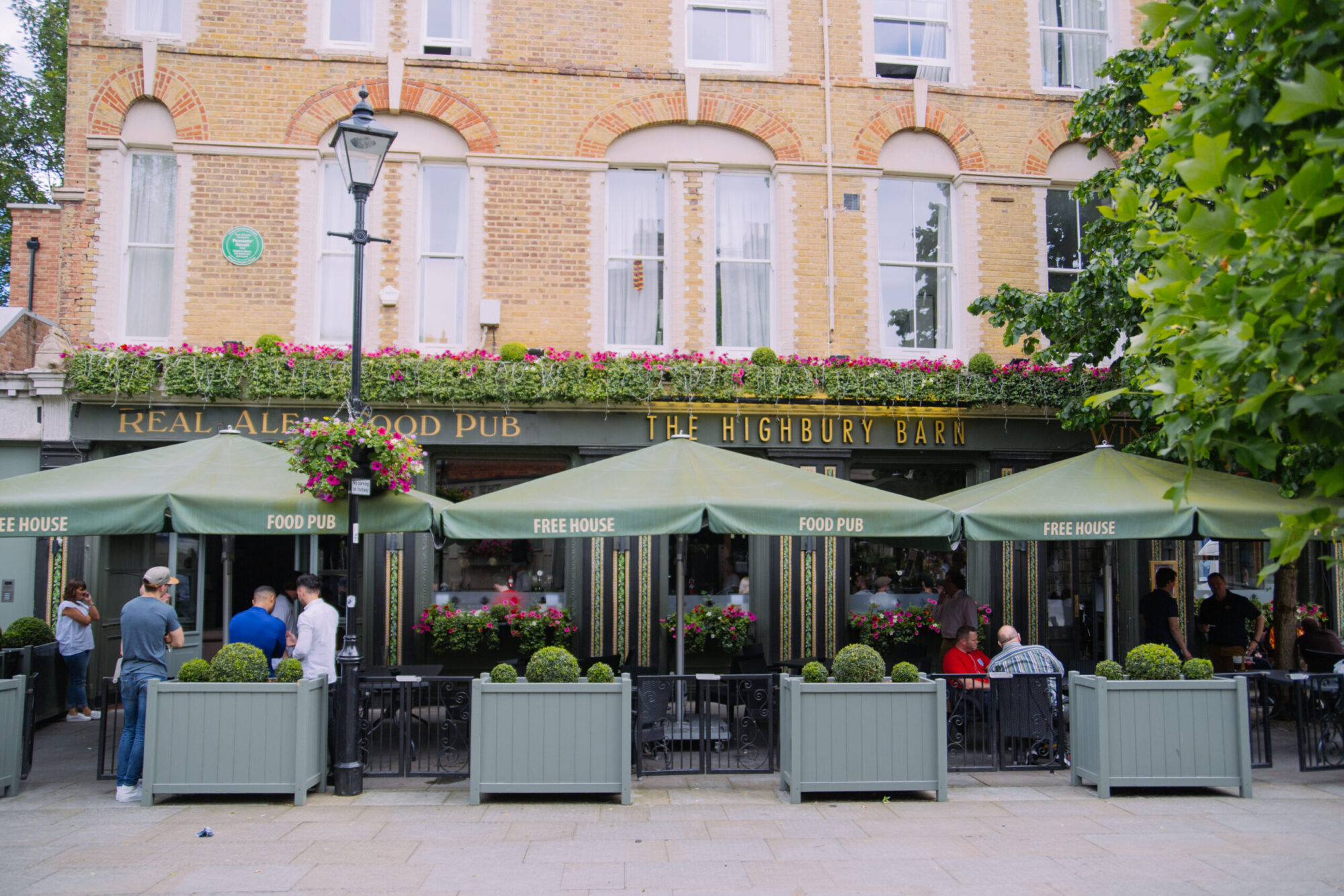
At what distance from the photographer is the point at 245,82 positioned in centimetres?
1240

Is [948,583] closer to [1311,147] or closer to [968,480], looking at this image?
[968,480]

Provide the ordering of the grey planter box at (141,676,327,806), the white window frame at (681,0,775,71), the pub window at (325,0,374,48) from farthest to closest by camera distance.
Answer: the white window frame at (681,0,775,71), the pub window at (325,0,374,48), the grey planter box at (141,676,327,806)

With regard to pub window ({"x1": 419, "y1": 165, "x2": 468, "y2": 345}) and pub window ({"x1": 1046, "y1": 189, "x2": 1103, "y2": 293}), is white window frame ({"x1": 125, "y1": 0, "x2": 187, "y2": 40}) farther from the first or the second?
pub window ({"x1": 1046, "y1": 189, "x2": 1103, "y2": 293})

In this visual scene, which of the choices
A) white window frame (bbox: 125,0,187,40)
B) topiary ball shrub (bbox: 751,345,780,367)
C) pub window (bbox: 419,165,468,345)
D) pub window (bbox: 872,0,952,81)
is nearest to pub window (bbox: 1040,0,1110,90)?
pub window (bbox: 872,0,952,81)

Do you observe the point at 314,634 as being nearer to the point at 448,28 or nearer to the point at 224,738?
the point at 224,738

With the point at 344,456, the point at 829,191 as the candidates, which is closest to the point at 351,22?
the point at 829,191

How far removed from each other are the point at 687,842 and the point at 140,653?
4.72m

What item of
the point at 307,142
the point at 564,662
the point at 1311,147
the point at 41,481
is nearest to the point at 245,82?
the point at 307,142

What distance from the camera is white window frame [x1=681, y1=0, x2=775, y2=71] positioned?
13227 millimetres

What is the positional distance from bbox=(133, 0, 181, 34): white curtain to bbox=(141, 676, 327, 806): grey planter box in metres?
9.23

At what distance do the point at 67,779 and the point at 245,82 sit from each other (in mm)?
8580

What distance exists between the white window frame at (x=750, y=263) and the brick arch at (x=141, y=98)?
6.62m

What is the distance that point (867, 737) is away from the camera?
7.66 m

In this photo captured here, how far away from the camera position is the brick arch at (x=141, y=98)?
1213cm
